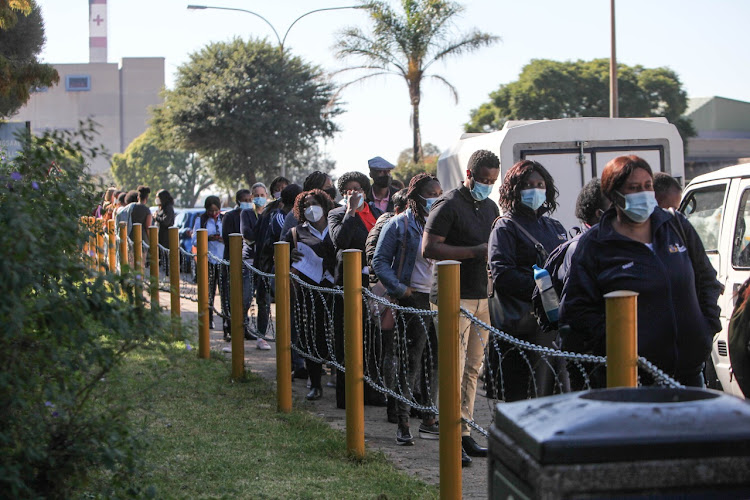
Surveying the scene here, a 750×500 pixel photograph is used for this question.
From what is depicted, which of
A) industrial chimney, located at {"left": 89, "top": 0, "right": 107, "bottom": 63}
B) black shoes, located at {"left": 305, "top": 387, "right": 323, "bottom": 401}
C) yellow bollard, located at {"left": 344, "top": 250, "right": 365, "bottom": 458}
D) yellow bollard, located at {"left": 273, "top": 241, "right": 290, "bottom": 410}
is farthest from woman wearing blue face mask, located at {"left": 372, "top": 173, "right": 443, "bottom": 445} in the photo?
industrial chimney, located at {"left": 89, "top": 0, "right": 107, "bottom": 63}

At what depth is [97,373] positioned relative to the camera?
12.6 ft

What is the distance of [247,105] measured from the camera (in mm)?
48719

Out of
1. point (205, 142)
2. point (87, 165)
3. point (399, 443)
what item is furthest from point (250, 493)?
point (205, 142)

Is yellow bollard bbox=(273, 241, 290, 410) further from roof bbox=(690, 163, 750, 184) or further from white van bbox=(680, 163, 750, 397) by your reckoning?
roof bbox=(690, 163, 750, 184)

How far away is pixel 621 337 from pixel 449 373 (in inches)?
68.2

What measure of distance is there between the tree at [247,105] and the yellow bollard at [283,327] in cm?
4025

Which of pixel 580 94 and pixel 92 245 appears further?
pixel 580 94

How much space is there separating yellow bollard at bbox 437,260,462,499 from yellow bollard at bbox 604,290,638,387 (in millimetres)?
1604

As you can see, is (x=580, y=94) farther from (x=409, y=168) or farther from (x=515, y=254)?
(x=515, y=254)

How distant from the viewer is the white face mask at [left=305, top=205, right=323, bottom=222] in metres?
8.98

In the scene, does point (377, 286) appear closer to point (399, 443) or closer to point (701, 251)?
point (399, 443)

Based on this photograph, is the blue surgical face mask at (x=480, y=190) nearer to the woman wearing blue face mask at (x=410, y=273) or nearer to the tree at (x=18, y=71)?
the woman wearing blue face mask at (x=410, y=273)

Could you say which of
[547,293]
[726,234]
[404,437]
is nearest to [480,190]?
[547,293]

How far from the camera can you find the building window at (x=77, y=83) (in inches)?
5753
